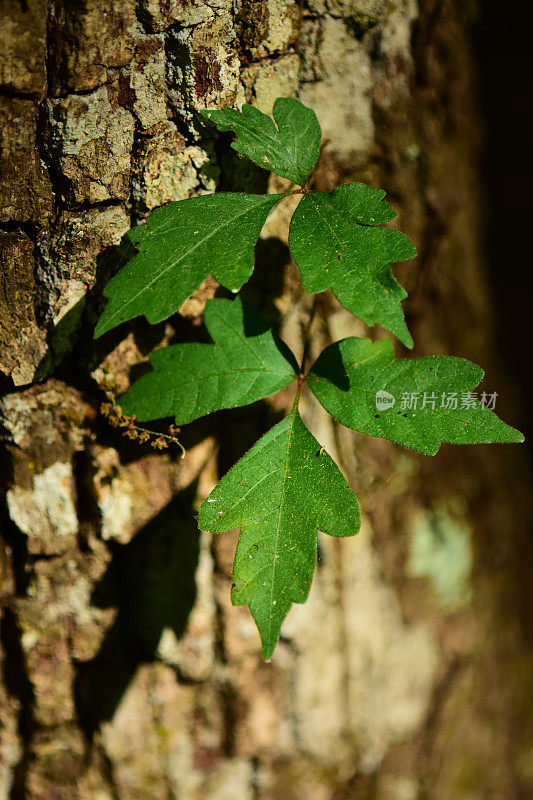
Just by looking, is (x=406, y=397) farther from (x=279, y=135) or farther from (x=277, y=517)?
(x=279, y=135)

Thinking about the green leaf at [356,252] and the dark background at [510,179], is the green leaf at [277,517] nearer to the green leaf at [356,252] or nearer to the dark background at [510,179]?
the green leaf at [356,252]

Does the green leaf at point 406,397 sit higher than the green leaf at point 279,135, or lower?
lower

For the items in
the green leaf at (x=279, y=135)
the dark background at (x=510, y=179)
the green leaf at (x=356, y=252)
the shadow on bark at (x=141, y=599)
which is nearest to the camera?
the green leaf at (x=356, y=252)

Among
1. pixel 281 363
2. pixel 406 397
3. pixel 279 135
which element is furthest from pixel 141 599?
pixel 279 135

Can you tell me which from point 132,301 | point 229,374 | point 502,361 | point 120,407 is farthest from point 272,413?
point 502,361

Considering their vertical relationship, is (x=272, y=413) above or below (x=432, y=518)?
above

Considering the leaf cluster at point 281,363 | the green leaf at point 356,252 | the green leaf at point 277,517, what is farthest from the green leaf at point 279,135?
the green leaf at point 277,517

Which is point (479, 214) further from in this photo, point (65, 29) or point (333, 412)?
point (65, 29)

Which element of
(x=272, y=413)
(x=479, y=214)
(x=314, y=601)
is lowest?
(x=314, y=601)
